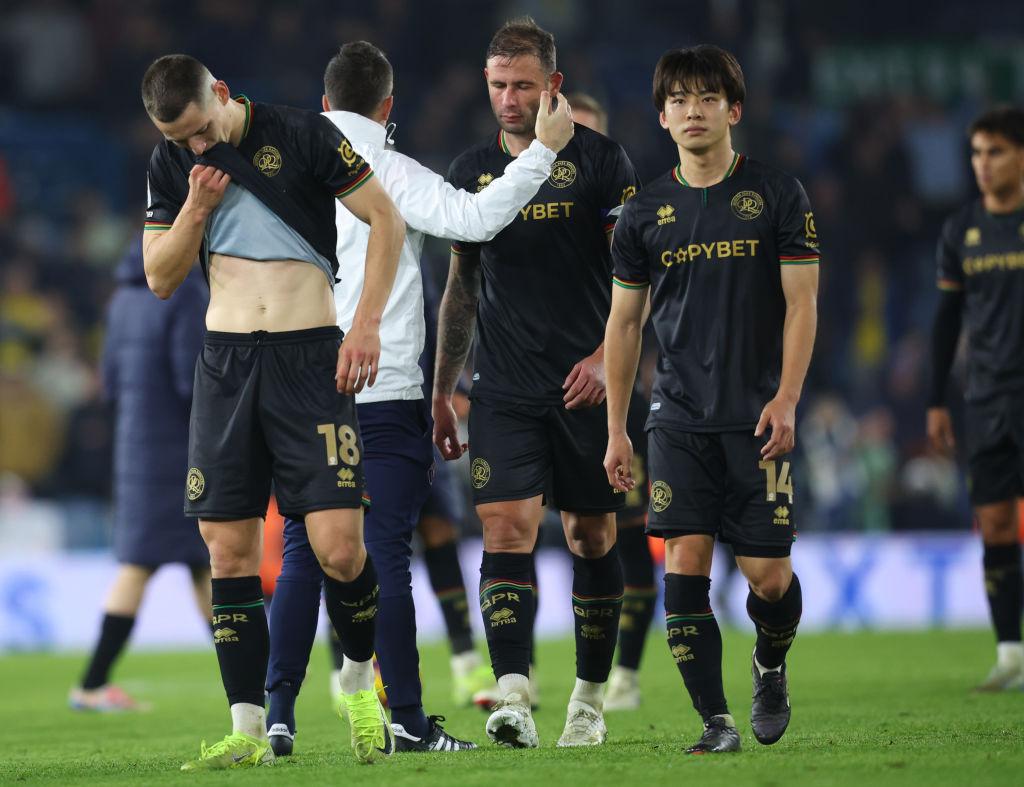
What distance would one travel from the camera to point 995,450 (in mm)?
7844

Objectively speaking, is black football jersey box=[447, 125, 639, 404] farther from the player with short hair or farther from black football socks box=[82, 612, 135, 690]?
black football socks box=[82, 612, 135, 690]

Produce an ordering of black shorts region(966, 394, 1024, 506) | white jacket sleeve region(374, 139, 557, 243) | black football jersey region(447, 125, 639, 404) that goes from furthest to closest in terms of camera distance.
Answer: black shorts region(966, 394, 1024, 506) → black football jersey region(447, 125, 639, 404) → white jacket sleeve region(374, 139, 557, 243)

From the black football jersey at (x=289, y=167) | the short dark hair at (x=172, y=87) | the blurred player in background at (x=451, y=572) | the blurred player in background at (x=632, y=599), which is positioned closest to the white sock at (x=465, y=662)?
the blurred player in background at (x=451, y=572)

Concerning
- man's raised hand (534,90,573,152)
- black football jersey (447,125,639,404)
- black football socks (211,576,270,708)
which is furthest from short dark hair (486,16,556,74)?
black football socks (211,576,270,708)

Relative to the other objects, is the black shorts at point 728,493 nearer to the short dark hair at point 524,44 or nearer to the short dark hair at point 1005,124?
the short dark hair at point 524,44

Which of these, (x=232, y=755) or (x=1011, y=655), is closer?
(x=232, y=755)

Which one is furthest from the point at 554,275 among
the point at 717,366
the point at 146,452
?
the point at 146,452

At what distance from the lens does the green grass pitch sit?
4.40 m

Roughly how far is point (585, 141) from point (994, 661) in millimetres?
5049

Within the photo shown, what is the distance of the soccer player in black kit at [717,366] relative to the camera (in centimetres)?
503

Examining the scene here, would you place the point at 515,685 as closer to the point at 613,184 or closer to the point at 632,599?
the point at 613,184

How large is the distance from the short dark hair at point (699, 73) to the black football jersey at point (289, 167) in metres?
0.96

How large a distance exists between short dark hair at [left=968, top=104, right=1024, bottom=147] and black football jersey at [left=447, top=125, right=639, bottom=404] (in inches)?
109

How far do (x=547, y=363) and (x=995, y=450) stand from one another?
10.2 feet
